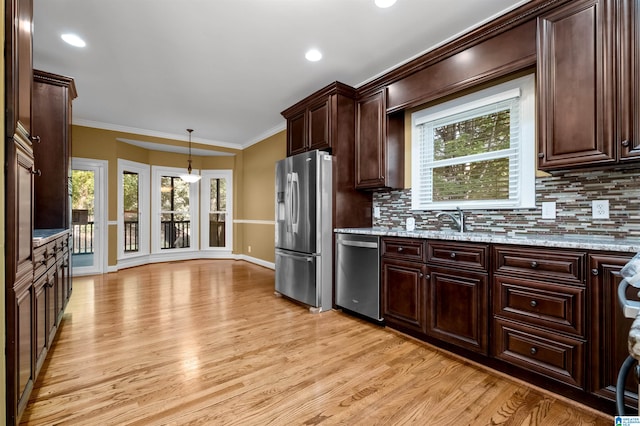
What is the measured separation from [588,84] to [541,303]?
1.36 m

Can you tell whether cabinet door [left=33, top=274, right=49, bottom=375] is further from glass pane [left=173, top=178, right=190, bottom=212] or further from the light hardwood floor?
glass pane [left=173, top=178, right=190, bottom=212]

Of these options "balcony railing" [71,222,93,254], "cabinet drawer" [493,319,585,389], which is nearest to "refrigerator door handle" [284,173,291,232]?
"cabinet drawer" [493,319,585,389]

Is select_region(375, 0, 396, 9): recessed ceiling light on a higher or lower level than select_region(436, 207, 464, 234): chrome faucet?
higher

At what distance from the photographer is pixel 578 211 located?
2137 millimetres

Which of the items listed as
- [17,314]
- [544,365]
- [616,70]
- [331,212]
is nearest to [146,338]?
[17,314]

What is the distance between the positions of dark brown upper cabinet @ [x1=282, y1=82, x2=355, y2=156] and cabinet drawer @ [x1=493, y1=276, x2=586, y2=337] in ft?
7.06

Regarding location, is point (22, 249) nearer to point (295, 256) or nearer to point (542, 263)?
point (295, 256)

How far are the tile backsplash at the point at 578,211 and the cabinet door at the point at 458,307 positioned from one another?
2.06 ft

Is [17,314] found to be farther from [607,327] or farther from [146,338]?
[607,327]

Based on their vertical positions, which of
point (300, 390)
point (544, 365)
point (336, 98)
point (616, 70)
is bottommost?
point (300, 390)

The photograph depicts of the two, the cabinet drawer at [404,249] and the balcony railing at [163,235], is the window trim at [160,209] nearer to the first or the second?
the balcony railing at [163,235]

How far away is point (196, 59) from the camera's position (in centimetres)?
311

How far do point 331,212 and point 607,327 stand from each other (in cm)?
236

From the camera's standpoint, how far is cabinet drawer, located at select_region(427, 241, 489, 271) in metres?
2.14
